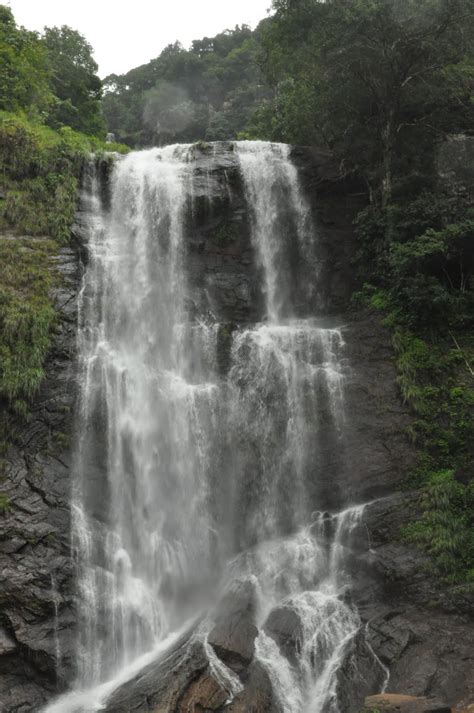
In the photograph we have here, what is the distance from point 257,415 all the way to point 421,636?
23.2 ft

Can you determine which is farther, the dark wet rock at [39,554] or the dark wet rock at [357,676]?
the dark wet rock at [39,554]

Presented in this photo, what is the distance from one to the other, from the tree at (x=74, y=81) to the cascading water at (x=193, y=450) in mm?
11874

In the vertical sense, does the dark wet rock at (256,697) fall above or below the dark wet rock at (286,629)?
below

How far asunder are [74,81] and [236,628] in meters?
31.1

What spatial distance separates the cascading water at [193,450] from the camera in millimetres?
12305

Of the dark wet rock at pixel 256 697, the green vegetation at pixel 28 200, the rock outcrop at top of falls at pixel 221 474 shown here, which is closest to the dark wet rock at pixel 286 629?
the rock outcrop at top of falls at pixel 221 474

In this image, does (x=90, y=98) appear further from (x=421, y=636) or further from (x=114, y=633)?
(x=421, y=636)

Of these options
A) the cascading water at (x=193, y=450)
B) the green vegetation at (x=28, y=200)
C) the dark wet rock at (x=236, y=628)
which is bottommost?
the dark wet rock at (x=236, y=628)

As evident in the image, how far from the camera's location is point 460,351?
1631 cm

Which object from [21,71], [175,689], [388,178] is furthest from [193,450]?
[21,71]

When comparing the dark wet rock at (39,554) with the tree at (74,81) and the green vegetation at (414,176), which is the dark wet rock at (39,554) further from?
the tree at (74,81)

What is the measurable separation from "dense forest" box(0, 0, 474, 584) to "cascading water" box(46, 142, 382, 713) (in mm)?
1872

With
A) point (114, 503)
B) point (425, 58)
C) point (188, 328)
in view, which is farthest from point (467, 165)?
point (114, 503)

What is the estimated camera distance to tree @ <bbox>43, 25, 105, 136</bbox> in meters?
30.3
